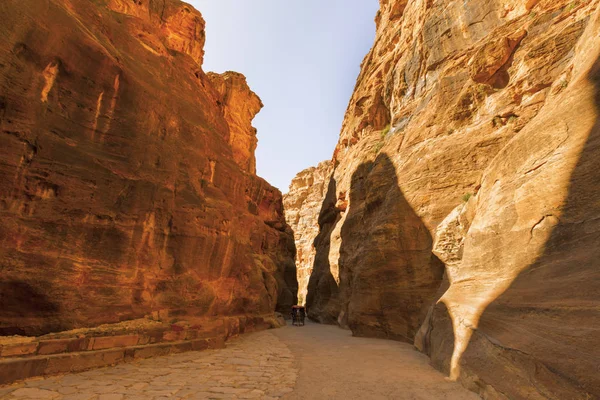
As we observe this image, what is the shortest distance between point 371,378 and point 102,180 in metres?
8.58

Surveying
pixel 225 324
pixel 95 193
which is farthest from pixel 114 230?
pixel 225 324

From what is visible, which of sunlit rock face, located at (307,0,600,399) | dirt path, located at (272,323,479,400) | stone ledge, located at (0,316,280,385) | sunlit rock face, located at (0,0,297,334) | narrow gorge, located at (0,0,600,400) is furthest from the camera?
sunlit rock face, located at (0,0,297,334)

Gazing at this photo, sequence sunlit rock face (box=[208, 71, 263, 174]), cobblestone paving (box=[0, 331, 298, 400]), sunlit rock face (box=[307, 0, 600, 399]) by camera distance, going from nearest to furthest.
→ sunlit rock face (box=[307, 0, 600, 399]), cobblestone paving (box=[0, 331, 298, 400]), sunlit rock face (box=[208, 71, 263, 174])

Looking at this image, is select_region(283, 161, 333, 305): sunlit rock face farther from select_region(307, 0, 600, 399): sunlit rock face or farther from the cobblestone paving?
the cobblestone paving

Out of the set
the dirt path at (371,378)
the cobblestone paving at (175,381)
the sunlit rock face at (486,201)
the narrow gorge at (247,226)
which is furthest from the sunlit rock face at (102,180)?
the sunlit rock face at (486,201)

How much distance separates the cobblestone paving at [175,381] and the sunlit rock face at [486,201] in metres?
3.92

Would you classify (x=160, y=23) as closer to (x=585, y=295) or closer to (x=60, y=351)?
(x=60, y=351)

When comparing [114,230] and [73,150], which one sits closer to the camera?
[73,150]

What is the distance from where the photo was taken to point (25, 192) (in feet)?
22.2

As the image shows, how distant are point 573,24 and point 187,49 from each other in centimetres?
2083

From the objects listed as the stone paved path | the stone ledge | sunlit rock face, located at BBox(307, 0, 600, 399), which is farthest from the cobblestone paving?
sunlit rock face, located at BBox(307, 0, 600, 399)

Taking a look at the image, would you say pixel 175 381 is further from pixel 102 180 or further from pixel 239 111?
pixel 239 111

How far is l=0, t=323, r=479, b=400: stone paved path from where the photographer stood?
4992 millimetres

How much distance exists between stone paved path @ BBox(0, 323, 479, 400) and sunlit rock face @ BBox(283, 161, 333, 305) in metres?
47.3
